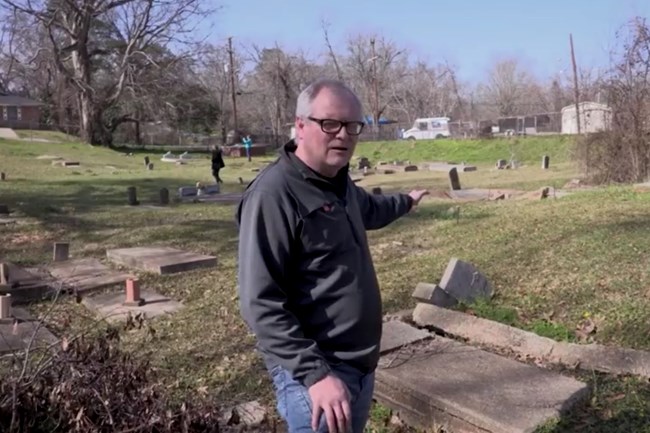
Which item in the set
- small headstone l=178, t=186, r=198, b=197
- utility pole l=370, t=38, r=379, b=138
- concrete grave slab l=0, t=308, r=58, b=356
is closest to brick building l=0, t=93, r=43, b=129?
utility pole l=370, t=38, r=379, b=138

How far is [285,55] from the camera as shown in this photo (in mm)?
65125

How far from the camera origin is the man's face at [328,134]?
1.96 meters

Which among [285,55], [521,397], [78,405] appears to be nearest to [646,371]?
[521,397]

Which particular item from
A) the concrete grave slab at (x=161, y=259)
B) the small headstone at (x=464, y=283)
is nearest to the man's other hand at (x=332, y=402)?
the small headstone at (x=464, y=283)

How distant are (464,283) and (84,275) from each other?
4036 mm

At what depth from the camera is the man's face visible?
6.41 ft

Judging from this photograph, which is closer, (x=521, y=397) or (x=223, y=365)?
(x=521, y=397)

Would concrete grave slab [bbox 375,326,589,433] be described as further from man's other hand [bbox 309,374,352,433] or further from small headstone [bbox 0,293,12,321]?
small headstone [bbox 0,293,12,321]

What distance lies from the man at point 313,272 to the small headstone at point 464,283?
3078mm

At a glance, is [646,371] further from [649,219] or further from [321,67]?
[321,67]

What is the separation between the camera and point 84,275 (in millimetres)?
7223

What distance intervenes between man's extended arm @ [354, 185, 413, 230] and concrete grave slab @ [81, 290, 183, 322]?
11.1 feet

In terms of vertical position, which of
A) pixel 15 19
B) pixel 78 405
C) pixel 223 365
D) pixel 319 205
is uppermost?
pixel 15 19

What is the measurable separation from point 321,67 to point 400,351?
68.4 meters
